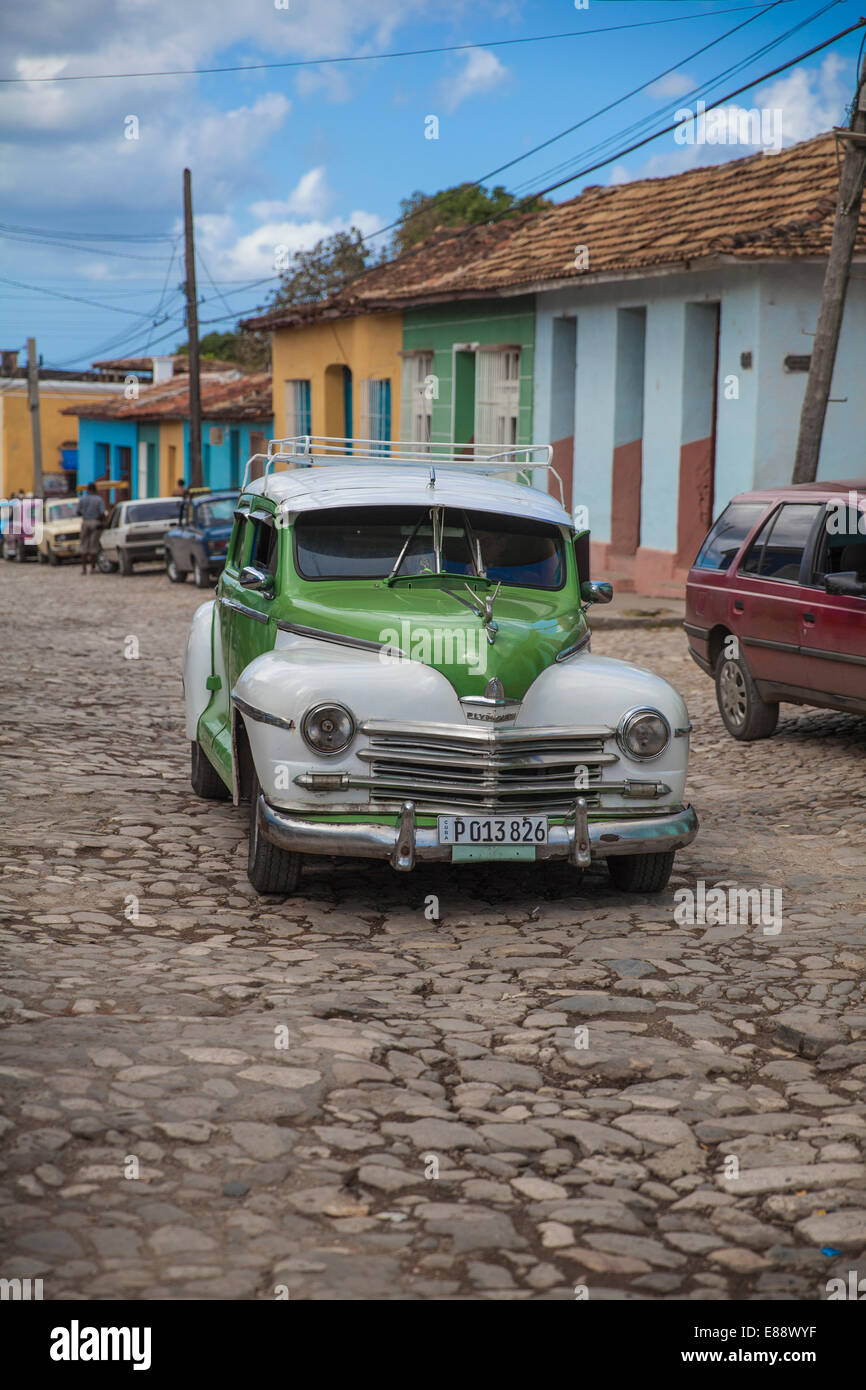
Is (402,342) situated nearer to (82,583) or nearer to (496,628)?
(82,583)

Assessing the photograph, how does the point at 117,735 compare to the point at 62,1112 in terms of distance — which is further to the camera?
the point at 117,735

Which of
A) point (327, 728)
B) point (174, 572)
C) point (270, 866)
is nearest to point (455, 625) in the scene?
point (327, 728)

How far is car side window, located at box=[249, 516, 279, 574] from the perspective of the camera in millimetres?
7379

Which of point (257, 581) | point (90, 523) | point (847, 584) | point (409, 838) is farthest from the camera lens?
point (90, 523)

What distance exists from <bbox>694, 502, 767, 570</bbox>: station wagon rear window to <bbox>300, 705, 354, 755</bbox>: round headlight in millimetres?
5364

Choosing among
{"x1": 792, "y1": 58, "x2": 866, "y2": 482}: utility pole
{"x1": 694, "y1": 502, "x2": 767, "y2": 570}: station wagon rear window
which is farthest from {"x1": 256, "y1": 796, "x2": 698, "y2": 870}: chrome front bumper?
{"x1": 792, "y1": 58, "x2": 866, "y2": 482}: utility pole

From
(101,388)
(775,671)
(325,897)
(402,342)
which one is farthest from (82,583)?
(101,388)

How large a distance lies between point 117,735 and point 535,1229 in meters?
7.50

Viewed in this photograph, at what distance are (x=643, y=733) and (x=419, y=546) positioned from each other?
154 centimetres

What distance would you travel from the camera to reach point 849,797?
8938mm

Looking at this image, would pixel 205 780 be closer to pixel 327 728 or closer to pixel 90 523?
pixel 327 728

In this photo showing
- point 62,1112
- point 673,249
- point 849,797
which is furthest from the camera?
point 673,249

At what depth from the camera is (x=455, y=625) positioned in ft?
21.5

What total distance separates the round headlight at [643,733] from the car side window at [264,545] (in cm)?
187
